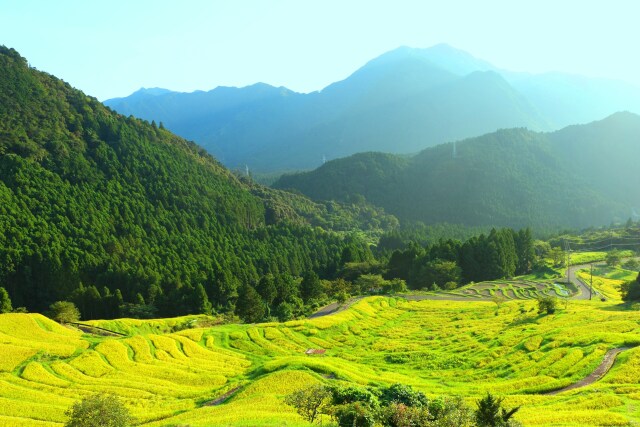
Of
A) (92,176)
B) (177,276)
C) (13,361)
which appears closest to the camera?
(13,361)

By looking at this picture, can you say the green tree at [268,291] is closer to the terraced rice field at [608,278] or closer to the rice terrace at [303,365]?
the rice terrace at [303,365]

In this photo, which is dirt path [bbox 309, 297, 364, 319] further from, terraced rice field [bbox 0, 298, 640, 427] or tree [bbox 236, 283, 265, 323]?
→ terraced rice field [bbox 0, 298, 640, 427]

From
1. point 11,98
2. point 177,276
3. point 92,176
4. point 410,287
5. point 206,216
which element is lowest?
point 410,287

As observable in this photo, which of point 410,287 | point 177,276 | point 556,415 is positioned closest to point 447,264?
point 410,287

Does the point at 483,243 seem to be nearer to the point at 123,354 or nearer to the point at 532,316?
the point at 532,316

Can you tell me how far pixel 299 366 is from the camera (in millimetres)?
50281

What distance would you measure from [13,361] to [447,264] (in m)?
116

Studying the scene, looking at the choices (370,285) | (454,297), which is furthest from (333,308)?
(454,297)

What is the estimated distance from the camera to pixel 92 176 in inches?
7111

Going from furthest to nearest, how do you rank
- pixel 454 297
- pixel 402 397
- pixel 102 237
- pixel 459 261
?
pixel 102 237, pixel 459 261, pixel 454 297, pixel 402 397

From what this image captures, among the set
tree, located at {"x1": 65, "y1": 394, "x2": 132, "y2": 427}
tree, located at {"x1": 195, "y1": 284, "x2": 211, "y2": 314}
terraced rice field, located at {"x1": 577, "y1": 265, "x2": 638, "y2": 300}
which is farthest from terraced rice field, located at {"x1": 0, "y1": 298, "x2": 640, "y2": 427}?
terraced rice field, located at {"x1": 577, "y1": 265, "x2": 638, "y2": 300}

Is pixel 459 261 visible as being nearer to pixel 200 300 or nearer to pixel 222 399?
pixel 200 300

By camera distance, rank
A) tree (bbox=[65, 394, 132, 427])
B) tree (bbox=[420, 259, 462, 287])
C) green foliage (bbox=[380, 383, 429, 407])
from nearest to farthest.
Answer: tree (bbox=[65, 394, 132, 427]), green foliage (bbox=[380, 383, 429, 407]), tree (bbox=[420, 259, 462, 287])

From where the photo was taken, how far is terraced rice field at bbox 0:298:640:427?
129 feet
